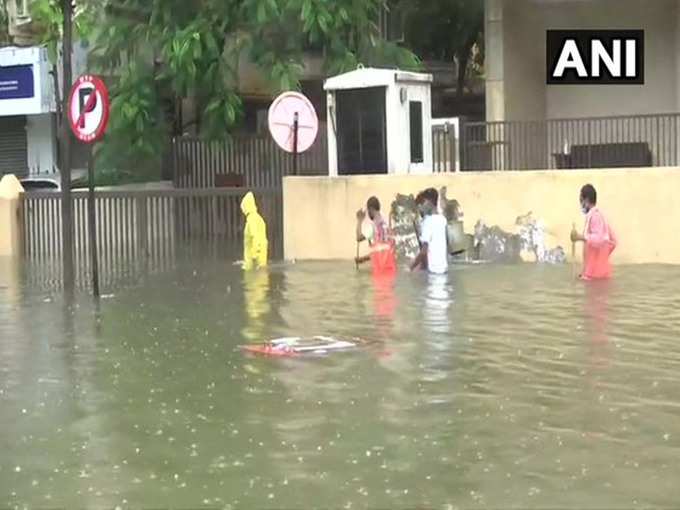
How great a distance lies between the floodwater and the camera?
20.3 feet

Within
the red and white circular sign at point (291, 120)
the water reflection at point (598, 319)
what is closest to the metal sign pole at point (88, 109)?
the red and white circular sign at point (291, 120)

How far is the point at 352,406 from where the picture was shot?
317 inches

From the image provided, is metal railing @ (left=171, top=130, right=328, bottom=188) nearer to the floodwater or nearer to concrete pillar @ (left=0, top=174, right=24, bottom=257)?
concrete pillar @ (left=0, top=174, right=24, bottom=257)

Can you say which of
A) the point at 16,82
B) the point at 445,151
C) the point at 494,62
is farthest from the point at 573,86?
the point at 16,82

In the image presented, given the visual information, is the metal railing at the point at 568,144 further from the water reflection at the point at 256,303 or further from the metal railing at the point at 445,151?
the water reflection at the point at 256,303

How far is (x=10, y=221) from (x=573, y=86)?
11.6 metres

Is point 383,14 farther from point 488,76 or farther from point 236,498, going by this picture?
point 236,498

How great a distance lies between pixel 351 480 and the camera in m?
6.30

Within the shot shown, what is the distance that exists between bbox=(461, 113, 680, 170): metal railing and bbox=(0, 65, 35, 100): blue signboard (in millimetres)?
12900

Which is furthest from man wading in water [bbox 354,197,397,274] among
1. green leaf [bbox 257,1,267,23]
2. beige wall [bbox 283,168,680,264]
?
green leaf [bbox 257,1,267,23]

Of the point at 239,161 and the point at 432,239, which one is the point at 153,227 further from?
the point at 432,239

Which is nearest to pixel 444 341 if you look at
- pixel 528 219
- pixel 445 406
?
pixel 445 406

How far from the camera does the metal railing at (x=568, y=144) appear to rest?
20.9 metres

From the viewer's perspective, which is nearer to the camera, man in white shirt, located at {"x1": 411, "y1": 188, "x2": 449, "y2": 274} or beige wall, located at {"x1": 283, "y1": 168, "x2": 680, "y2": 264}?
man in white shirt, located at {"x1": 411, "y1": 188, "x2": 449, "y2": 274}
